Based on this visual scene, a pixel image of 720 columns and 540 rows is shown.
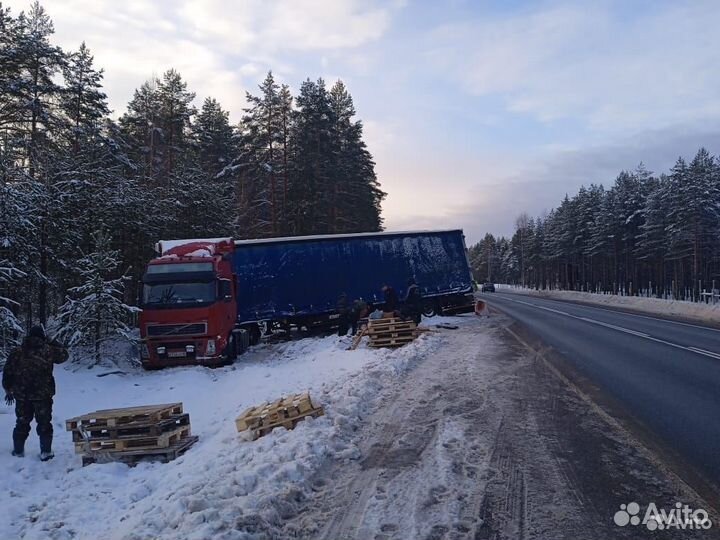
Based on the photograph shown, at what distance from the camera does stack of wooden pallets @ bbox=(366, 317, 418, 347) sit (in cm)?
1580

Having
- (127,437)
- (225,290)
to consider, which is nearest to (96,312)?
(225,290)

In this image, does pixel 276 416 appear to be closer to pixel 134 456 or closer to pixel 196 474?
pixel 196 474

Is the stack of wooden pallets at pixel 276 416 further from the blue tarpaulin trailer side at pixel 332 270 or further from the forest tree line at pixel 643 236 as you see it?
the forest tree line at pixel 643 236

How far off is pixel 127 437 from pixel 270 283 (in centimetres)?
1379

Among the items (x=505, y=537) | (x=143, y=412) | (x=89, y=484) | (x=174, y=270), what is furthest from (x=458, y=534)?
(x=174, y=270)

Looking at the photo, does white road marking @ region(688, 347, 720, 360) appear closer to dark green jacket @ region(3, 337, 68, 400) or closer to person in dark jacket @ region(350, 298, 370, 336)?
person in dark jacket @ region(350, 298, 370, 336)

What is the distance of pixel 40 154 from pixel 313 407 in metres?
15.3

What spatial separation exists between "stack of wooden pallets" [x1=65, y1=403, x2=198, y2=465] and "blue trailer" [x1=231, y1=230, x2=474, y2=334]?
519 inches

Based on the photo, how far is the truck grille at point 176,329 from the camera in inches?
591

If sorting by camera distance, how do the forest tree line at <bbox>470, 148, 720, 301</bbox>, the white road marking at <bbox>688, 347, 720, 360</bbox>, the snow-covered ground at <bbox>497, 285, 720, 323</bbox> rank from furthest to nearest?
the forest tree line at <bbox>470, 148, 720, 301</bbox> → the snow-covered ground at <bbox>497, 285, 720, 323</bbox> → the white road marking at <bbox>688, 347, 720, 360</bbox>

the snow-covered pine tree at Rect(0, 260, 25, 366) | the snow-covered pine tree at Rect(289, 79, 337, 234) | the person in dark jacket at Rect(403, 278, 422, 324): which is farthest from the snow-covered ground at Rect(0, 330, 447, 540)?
the snow-covered pine tree at Rect(289, 79, 337, 234)

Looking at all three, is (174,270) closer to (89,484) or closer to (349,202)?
(89,484)

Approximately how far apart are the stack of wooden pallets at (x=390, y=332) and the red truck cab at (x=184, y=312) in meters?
4.36

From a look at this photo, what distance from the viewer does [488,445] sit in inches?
256
